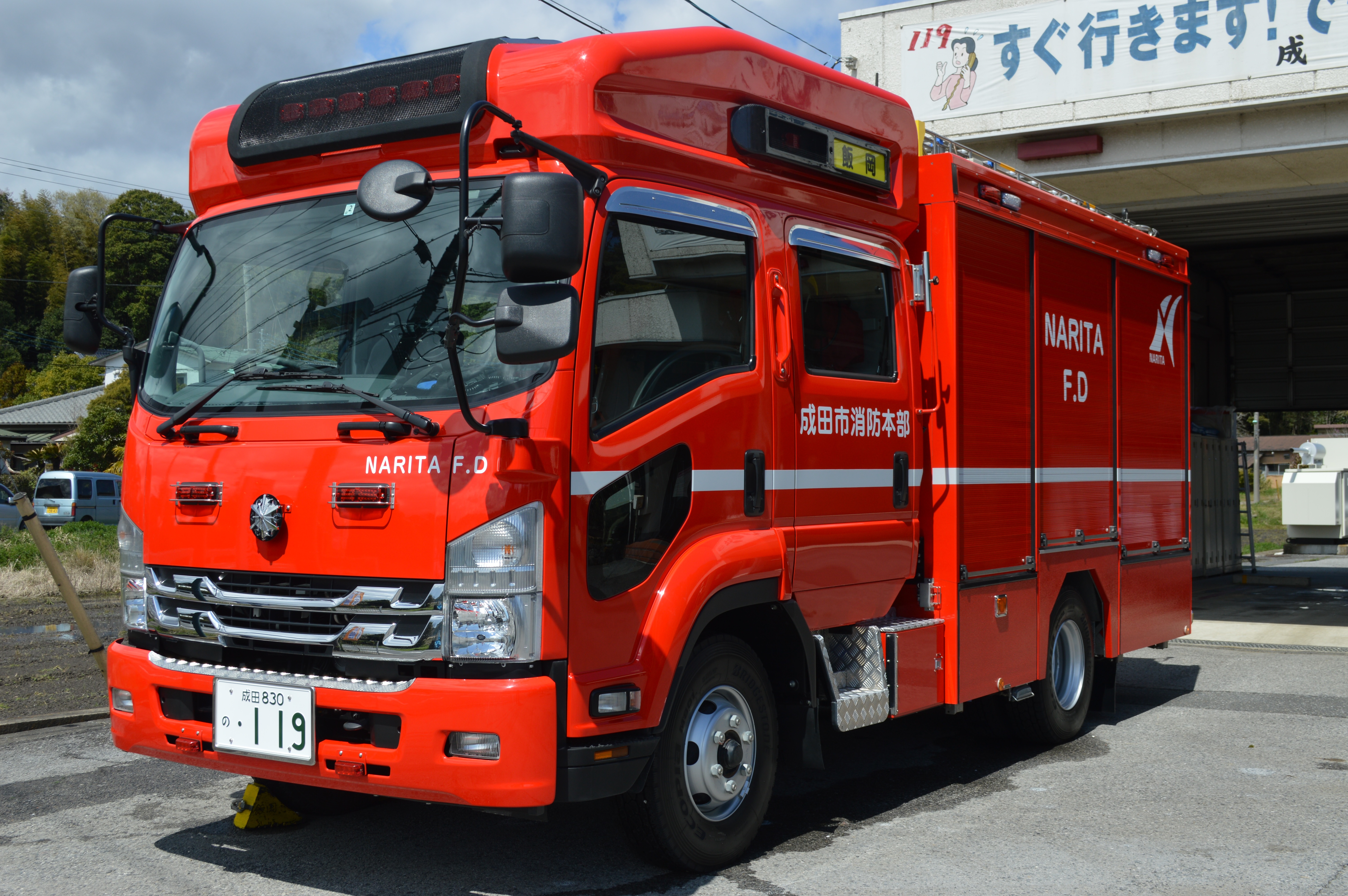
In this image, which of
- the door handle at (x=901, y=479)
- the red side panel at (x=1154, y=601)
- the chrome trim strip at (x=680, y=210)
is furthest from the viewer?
the red side panel at (x=1154, y=601)

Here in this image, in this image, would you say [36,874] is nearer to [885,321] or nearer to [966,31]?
[885,321]

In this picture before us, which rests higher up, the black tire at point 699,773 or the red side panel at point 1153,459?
the red side panel at point 1153,459

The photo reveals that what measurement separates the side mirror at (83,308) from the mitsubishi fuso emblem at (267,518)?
59.0 inches

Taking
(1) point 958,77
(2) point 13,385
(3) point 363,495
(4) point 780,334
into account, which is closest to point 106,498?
(1) point 958,77

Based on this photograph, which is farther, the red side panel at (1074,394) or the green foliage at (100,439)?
the green foliage at (100,439)

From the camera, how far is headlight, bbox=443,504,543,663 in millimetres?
4062

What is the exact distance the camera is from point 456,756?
13.5 ft

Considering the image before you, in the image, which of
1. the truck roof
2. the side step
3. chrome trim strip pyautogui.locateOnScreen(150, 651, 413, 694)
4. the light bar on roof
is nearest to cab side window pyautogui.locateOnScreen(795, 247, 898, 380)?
the truck roof

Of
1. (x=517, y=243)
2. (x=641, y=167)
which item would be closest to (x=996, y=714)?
(x=641, y=167)

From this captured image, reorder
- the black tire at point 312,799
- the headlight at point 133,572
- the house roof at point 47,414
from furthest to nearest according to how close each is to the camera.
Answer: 1. the house roof at point 47,414
2. the black tire at point 312,799
3. the headlight at point 133,572

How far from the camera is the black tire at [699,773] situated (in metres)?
4.65

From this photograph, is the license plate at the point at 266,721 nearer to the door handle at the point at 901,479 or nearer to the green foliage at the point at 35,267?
the door handle at the point at 901,479

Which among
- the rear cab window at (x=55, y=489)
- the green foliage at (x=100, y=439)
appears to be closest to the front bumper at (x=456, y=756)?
the rear cab window at (x=55, y=489)

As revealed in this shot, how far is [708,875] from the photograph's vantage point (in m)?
4.88
